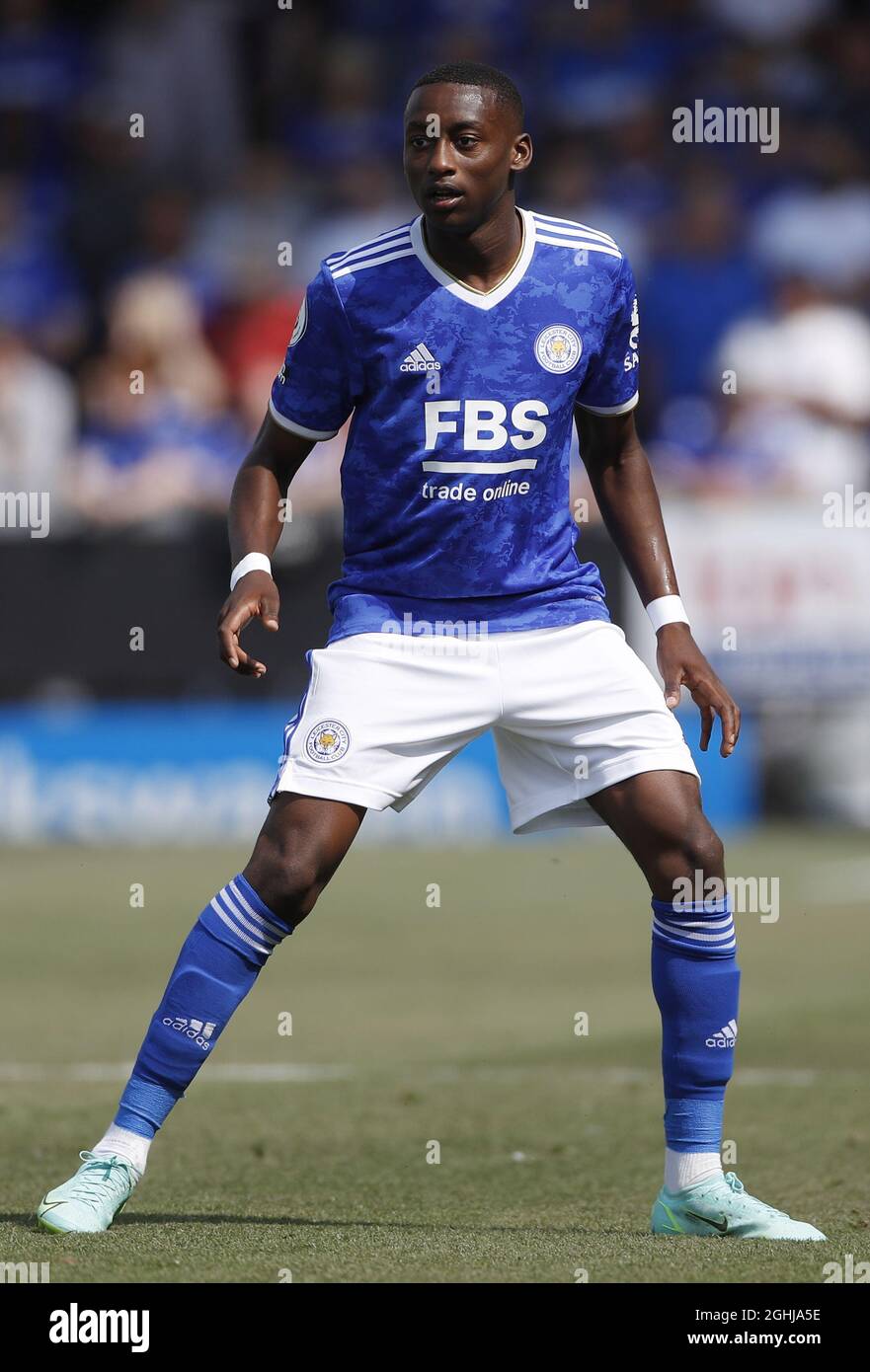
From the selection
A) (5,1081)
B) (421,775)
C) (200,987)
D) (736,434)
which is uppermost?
(736,434)

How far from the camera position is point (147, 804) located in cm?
1310

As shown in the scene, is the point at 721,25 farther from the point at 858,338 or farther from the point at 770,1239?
the point at 770,1239

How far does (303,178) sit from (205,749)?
585 cm

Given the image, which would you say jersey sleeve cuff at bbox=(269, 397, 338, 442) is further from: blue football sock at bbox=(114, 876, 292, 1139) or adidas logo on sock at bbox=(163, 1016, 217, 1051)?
adidas logo on sock at bbox=(163, 1016, 217, 1051)

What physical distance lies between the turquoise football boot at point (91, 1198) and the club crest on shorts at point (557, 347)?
196 cm

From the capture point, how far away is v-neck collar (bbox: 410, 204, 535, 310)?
4.65 metres

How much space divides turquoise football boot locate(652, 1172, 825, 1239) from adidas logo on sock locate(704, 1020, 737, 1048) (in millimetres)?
280

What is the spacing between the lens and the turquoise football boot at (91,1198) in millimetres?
4375

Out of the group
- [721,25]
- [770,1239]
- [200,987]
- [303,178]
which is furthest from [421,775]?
[721,25]

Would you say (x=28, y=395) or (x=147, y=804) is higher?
(x=28, y=395)

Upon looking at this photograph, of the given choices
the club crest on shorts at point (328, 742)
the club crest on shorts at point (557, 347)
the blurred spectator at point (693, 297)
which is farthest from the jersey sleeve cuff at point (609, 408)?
the blurred spectator at point (693, 297)

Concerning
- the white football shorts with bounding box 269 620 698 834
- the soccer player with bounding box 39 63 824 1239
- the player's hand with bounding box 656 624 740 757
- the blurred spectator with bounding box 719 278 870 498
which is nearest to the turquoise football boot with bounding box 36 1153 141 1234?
the soccer player with bounding box 39 63 824 1239
